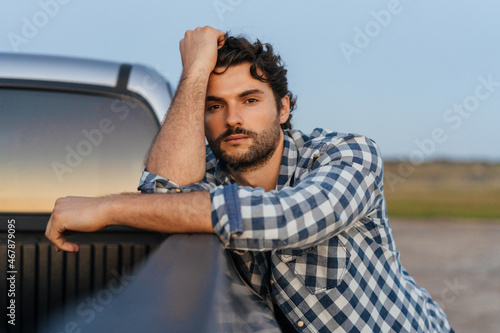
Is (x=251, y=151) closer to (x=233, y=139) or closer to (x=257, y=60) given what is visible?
(x=233, y=139)

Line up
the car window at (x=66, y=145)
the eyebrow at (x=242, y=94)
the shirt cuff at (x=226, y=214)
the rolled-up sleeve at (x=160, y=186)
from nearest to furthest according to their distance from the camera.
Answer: the shirt cuff at (x=226, y=214) < the rolled-up sleeve at (x=160, y=186) < the car window at (x=66, y=145) < the eyebrow at (x=242, y=94)

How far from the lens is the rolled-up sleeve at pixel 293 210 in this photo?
1584mm

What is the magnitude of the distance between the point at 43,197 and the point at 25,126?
304 millimetres

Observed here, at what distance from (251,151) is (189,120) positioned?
1.03 ft

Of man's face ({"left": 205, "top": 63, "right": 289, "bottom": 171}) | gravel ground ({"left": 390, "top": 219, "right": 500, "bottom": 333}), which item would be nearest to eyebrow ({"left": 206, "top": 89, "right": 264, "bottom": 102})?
man's face ({"left": 205, "top": 63, "right": 289, "bottom": 171})

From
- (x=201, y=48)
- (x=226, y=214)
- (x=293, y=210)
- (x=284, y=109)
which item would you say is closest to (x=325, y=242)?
(x=293, y=210)

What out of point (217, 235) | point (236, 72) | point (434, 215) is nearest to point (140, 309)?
point (217, 235)

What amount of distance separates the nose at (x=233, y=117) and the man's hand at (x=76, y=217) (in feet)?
2.46

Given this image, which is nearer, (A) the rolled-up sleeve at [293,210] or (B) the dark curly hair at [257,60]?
(A) the rolled-up sleeve at [293,210]

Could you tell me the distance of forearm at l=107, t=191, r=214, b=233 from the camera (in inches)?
62.4

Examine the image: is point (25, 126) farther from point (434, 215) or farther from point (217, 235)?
point (434, 215)

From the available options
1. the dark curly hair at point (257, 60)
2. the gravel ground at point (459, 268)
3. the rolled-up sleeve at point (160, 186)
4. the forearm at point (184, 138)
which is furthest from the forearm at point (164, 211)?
the gravel ground at point (459, 268)

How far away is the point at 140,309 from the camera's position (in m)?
1.12

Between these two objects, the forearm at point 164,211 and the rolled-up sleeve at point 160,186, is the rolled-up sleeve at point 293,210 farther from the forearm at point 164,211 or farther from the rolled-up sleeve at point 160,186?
the rolled-up sleeve at point 160,186
